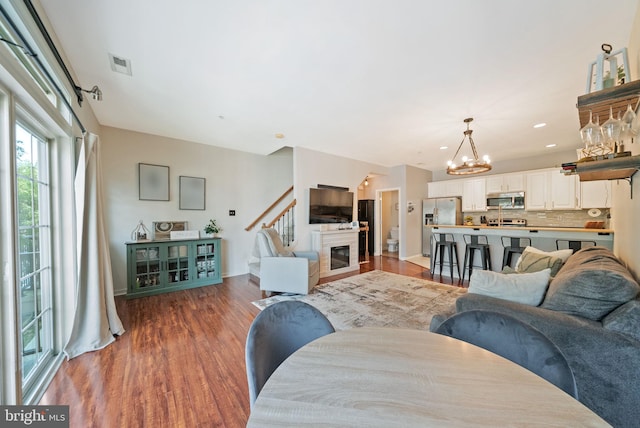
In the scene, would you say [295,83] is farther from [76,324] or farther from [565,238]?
[565,238]

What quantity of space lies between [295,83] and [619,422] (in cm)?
321

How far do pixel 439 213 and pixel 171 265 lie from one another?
6.48 meters

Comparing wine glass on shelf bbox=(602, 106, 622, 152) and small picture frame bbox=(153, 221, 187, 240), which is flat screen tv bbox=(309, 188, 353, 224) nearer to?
small picture frame bbox=(153, 221, 187, 240)

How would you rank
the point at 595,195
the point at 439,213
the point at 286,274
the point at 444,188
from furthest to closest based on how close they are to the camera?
the point at 444,188
the point at 439,213
the point at 595,195
the point at 286,274

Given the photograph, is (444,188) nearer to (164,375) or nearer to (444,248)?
(444,248)

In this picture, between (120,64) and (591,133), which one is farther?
(120,64)

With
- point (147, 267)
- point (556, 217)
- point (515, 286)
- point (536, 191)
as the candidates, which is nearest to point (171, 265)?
point (147, 267)

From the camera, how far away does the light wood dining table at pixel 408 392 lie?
593 millimetres

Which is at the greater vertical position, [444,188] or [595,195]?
[444,188]

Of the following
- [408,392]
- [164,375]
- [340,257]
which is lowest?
[164,375]

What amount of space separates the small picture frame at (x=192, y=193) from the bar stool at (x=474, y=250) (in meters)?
5.15

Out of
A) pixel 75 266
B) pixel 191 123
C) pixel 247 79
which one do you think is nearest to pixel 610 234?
pixel 247 79

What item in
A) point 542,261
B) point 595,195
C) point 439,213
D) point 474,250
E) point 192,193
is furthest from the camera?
point 439,213

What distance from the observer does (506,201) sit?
18.9 feet
